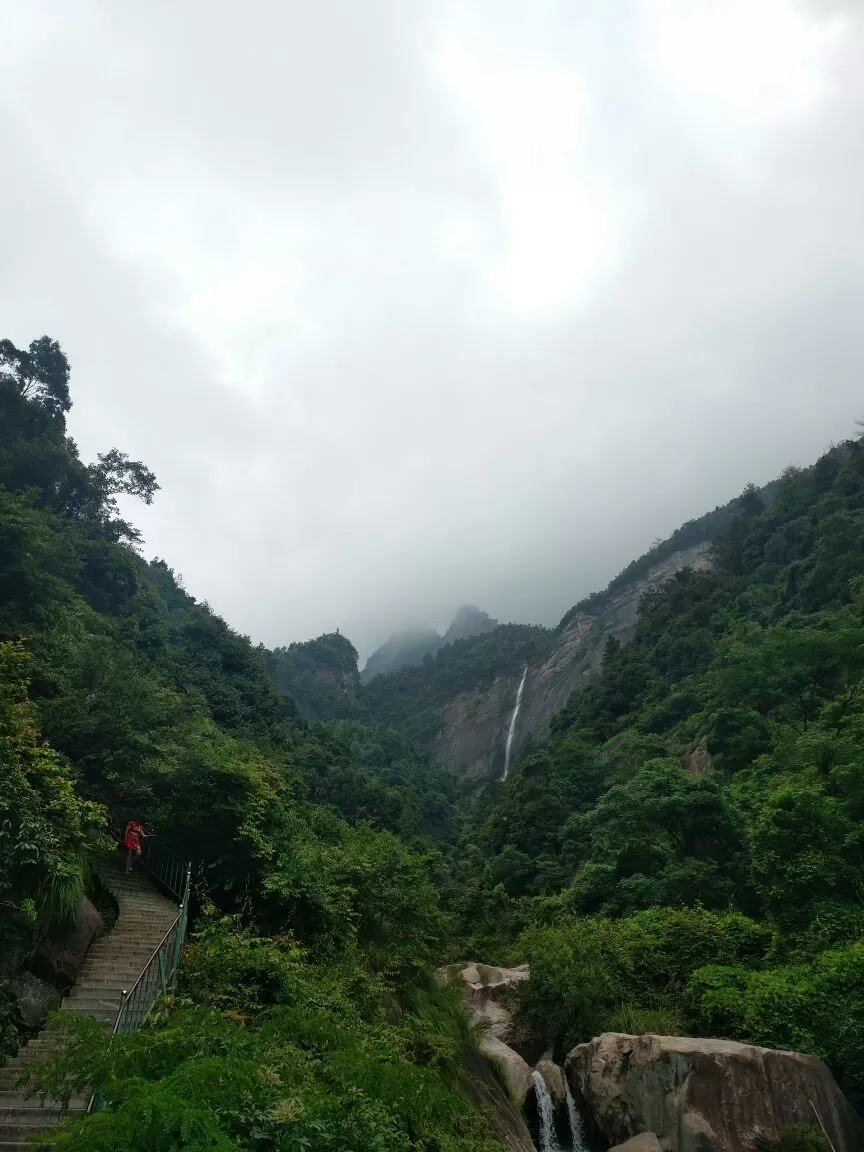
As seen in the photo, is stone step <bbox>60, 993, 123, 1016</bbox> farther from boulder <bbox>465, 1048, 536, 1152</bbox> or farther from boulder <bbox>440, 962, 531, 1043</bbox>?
boulder <bbox>440, 962, 531, 1043</bbox>

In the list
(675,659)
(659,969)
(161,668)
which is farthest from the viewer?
(675,659)

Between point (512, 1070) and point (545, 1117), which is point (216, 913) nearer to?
point (512, 1070)

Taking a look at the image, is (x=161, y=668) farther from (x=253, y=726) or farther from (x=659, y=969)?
(x=659, y=969)

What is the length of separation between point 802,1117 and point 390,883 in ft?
26.3

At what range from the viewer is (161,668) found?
29766 millimetres

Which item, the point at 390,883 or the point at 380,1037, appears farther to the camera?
the point at 390,883

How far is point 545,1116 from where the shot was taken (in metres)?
13.9

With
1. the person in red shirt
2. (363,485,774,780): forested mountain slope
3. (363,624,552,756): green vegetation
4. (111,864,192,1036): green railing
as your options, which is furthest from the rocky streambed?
(363,624,552,756): green vegetation

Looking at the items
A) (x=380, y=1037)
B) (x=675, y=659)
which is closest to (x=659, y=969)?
(x=380, y=1037)

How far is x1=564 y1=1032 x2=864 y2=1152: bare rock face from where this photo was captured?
10867mm

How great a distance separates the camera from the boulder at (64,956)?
9.15 metres

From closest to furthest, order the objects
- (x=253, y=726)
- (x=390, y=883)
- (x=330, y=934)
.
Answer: (x=330, y=934) → (x=390, y=883) → (x=253, y=726)

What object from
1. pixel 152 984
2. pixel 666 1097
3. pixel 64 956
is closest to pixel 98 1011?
pixel 152 984

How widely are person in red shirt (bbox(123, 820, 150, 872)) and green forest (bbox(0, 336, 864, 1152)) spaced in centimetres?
31
